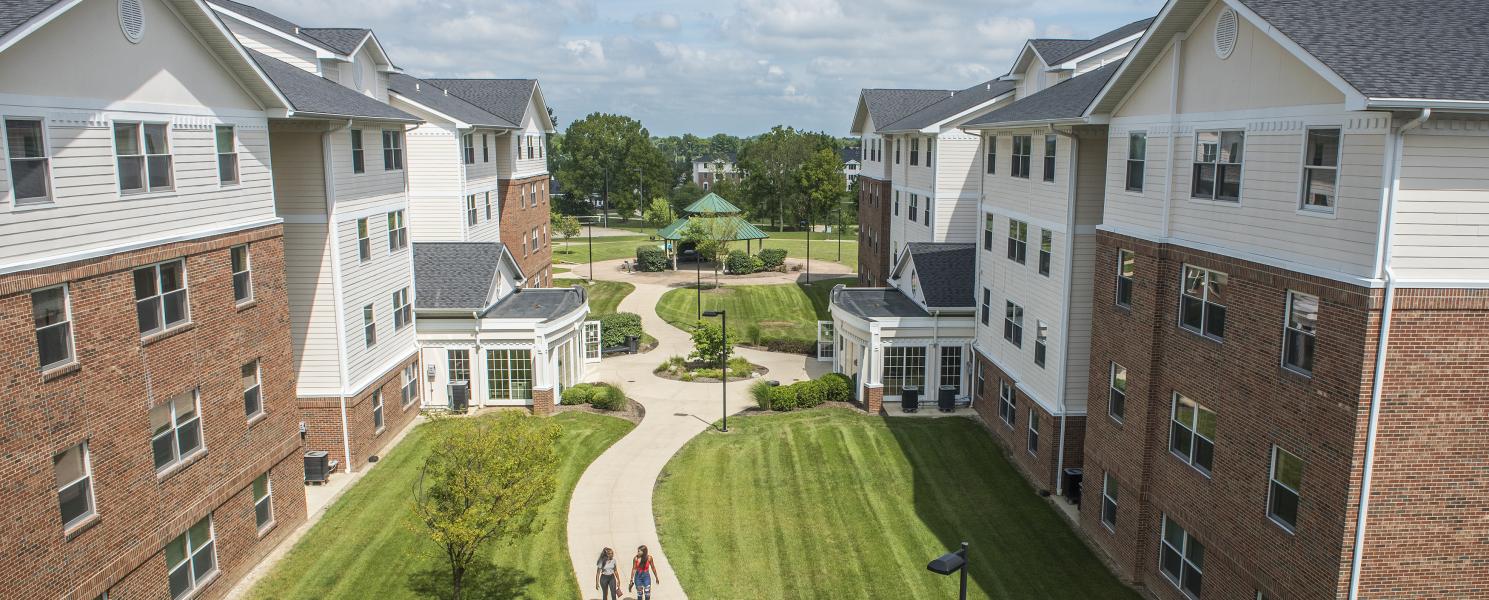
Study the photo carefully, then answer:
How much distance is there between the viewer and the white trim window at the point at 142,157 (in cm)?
1523

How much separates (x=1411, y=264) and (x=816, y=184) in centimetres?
8662

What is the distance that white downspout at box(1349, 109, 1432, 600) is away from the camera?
11484 millimetres

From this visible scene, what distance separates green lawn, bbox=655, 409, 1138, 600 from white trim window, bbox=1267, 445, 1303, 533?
489cm

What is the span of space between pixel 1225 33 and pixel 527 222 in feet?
120

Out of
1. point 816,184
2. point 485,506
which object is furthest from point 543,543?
point 816,184

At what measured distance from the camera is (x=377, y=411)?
26.6m

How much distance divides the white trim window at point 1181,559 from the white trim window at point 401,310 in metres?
22.0

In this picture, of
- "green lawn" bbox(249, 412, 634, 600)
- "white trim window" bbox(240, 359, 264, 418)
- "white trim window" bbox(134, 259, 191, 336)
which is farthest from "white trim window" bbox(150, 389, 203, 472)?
"green lawn" bbox(249, 412, 634, 600)

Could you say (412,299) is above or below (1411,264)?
below

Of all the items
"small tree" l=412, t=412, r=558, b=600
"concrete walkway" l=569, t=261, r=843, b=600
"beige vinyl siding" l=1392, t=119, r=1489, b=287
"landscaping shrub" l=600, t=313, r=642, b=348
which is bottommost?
"concrete walkway" l=569, t=261, r=843, b=600

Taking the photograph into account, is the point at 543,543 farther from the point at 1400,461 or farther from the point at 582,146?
the point at 582,146

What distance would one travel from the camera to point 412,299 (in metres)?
29.8

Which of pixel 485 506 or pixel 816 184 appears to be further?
pixel 816 184

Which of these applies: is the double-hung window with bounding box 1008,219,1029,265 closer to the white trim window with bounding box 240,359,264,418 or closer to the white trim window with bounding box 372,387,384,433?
the white trim window with bounding box 372,387,384,433
